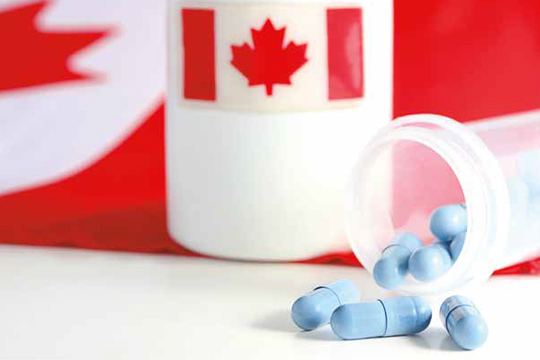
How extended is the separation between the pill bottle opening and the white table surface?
5 centimetres

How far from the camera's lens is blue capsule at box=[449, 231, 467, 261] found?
98 centimetres

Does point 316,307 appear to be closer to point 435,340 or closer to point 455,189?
point 435,340

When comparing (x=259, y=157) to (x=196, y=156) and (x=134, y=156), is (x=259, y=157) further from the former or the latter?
(x=134, y=156)

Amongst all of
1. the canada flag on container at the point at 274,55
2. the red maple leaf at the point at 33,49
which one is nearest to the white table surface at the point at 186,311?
the canada flag on container at the point at 274,55

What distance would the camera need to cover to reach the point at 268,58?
3.50 feet

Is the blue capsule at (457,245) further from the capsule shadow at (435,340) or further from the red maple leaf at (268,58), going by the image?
the red maple leaf at (268,58)

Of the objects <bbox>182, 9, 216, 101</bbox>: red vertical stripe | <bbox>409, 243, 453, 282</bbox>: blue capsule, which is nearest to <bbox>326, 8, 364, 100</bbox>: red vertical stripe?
<bbox>182, 9, 216, 101</bbox>: red vertical stripe

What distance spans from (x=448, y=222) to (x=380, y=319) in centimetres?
16

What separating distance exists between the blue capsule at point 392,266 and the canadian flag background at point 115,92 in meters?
0.30

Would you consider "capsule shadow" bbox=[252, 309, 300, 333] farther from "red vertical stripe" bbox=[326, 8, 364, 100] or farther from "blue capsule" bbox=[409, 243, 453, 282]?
"red vertical stripe" bbox=[326, 8, 364, 100]

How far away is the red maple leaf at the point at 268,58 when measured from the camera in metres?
1.06

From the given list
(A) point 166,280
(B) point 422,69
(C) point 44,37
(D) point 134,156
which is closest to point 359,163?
(A) point 166,280

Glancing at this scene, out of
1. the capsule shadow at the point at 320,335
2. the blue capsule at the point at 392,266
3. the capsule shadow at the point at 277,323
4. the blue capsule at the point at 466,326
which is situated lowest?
the capsule shadow at the point at 320,335

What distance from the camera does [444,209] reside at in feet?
3.34
